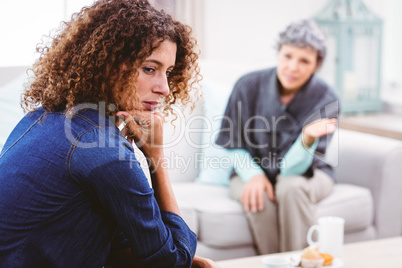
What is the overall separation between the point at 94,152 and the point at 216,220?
1.15 m

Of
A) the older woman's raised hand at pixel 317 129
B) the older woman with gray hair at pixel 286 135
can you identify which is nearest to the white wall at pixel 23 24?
the older woman with gray hair at pixel 286 135

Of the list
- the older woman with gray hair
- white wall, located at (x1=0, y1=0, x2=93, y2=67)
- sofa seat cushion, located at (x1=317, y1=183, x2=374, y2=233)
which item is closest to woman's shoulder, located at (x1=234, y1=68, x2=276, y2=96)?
the older woman with gray hair

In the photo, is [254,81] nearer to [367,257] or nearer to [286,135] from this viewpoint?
[286,135]

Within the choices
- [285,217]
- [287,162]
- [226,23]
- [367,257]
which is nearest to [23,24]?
[226,23]

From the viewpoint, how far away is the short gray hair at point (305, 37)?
232 cm

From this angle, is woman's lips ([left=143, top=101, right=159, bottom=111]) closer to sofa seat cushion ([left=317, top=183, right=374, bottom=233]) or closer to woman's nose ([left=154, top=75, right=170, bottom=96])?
woman's nose ([left=154, top=75, right=170, bottom=96])

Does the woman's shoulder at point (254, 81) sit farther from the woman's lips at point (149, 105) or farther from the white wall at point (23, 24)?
the woman's lips at point (149, 105)

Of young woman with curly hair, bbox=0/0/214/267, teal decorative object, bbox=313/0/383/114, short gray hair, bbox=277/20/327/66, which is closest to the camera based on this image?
young woman with curly hair, bbox=0/0/214/267

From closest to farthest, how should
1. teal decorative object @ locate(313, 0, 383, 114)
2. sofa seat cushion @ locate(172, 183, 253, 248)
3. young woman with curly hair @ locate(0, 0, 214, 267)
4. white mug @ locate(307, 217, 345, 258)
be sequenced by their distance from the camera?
young woman with curly hair @ locate(0, 0, 214, 267)
white mug @ locate(307, 217, 345, 258)
sofa seat cushion @ locate(172, 183, 253, 248)
teal decorative object @ locate(313, 0, 383, 114)

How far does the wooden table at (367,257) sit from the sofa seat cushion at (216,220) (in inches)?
17.9

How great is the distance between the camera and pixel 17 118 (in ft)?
5.74

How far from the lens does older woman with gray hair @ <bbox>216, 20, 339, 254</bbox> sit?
216 cm

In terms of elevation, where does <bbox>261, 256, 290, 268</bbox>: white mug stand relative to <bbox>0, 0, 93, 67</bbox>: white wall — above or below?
below

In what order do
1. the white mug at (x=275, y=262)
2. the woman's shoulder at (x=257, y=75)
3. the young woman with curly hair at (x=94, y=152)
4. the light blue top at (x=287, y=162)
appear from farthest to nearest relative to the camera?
1. the woman's shoulder at (x=257, y=75)
2. the light blue top at (x=287, y=162)
3. the white mug at (x=275, y=262)
4. the young woman with curly hair at (x=94, y=152)
